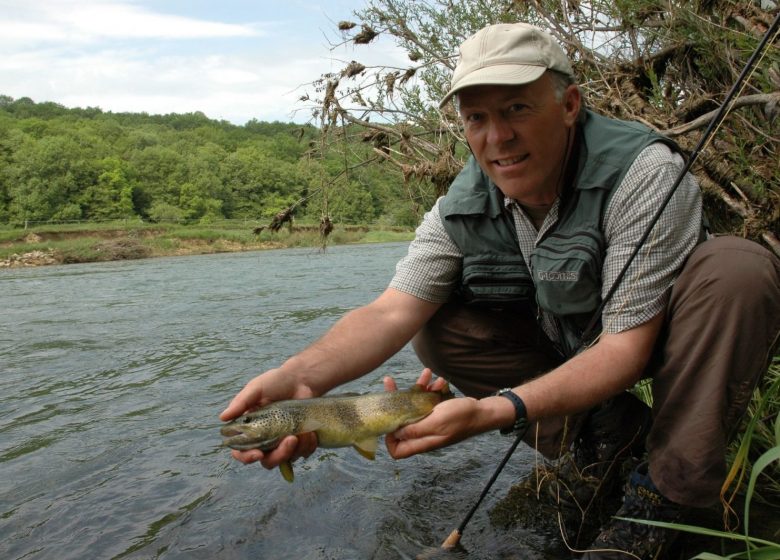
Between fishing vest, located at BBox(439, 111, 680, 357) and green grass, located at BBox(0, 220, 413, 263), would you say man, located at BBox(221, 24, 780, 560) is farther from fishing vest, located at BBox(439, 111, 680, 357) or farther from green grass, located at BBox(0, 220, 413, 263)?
green grass, located at BBox(0, 220, 413, 263)

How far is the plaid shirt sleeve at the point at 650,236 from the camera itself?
2.33 meters

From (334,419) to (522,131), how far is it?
1.30m

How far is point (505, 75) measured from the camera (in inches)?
93.9

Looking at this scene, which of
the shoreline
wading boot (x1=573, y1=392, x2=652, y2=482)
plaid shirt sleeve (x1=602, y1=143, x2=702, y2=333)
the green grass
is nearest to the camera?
plaid shirt sleeve (x1=602, y1=143, x2=702, y2=333)

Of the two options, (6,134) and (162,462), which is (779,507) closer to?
(162,462)

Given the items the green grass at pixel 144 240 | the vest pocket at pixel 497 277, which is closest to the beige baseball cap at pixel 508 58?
the vest pocket at pixel 497 277

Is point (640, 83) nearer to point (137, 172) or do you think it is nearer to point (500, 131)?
point (500, 131)

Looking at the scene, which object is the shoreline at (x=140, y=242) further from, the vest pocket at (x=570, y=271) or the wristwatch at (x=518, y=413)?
the wristwatch at (x=518, y=413)

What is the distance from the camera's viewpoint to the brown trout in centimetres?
214

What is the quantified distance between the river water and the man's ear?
71.3 inches

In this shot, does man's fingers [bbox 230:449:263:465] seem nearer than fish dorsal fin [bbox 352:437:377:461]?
Yes

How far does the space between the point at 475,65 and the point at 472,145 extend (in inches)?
13.0

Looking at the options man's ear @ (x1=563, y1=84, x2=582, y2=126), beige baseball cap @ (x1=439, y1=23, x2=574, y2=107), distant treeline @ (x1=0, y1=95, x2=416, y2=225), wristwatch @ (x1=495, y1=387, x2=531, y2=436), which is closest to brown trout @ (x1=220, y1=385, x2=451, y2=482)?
wristwatch @ (x1=495, y1=387, x2=531, y2=436)

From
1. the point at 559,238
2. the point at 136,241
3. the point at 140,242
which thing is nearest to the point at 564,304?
the point at 559,238
